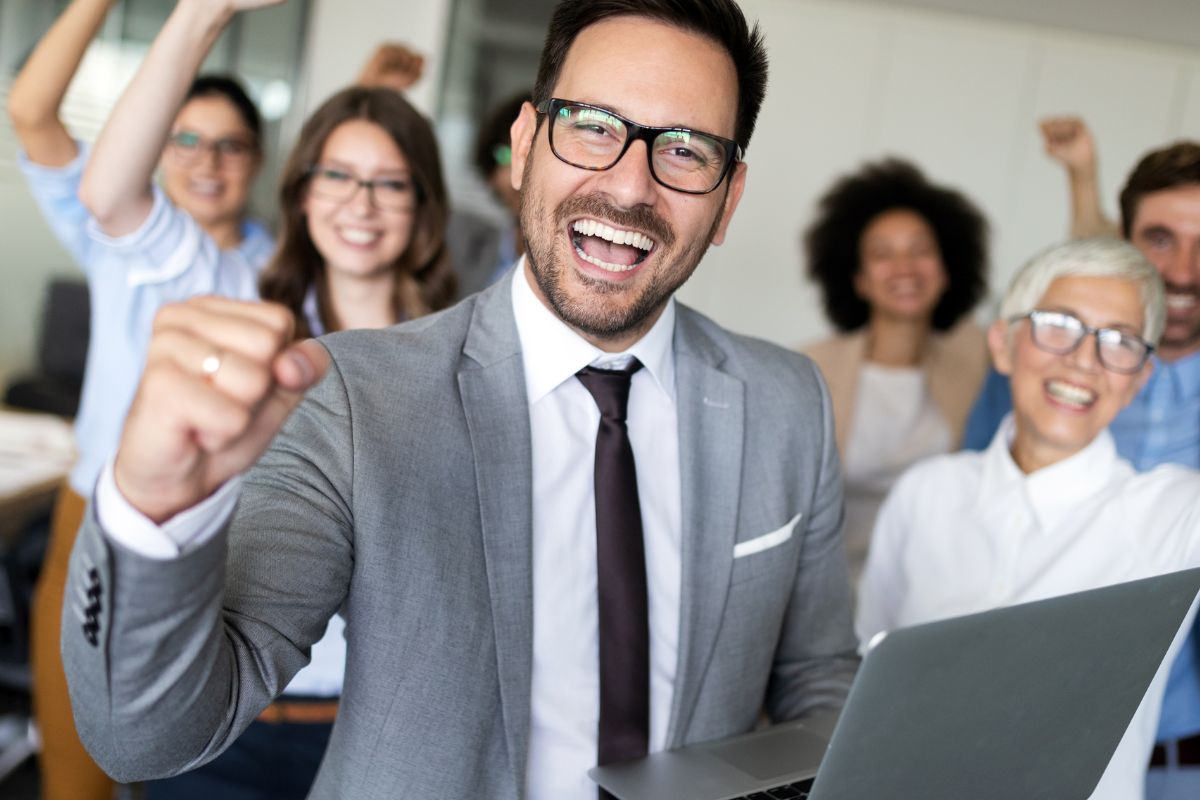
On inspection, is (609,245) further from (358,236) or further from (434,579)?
(358,236)

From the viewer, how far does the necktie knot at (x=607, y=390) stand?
143 cm

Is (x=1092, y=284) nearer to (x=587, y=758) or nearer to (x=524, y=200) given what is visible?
(x=524, y=200)

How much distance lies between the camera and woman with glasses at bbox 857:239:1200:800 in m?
1.81

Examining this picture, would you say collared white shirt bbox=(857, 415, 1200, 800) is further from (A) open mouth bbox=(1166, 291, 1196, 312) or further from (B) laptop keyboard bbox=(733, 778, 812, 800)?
(B) laptop keyboard bbox=(733, 778, 812, 800)

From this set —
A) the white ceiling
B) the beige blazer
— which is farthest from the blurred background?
the beige blazer

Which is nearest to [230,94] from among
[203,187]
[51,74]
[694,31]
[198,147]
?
[198,147]

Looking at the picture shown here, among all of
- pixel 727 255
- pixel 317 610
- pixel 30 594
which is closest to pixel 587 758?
pixel 317 610

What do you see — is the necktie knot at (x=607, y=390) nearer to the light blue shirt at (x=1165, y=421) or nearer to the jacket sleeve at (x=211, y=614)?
the jacket sleeve at (x=211, y=614)

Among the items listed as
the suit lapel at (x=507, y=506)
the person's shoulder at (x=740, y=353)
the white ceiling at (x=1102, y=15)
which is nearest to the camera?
the suit lapel at (x=507, y=506)

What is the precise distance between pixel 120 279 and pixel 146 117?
54 centimetres

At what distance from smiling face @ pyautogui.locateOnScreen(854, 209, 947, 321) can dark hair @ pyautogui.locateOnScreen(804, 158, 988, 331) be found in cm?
8

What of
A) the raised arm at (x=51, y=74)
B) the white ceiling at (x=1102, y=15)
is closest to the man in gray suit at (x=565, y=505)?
the raised arm at (x=51, y=74)

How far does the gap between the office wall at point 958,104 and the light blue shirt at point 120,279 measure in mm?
2981

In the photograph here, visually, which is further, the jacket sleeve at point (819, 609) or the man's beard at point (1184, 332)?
the man's beard at point (1184, 332)
